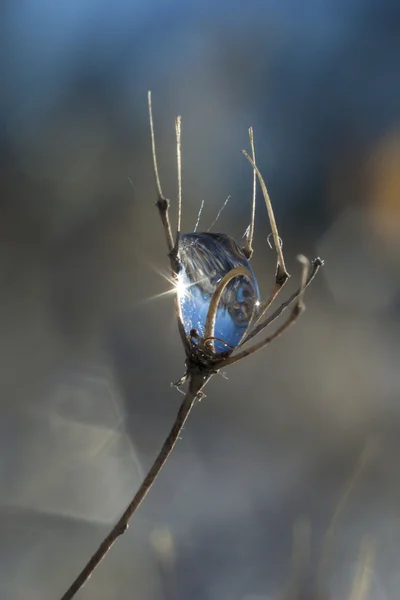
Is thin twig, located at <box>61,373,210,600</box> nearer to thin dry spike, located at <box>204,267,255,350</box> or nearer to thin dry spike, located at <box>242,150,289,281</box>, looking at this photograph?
thin dry spike, located at <box>204,267,255,350</box>

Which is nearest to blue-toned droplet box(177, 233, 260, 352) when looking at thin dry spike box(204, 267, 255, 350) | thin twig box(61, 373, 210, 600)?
thin dry spike box(204, 267, 255, 350)

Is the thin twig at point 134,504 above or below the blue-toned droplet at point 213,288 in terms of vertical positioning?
below

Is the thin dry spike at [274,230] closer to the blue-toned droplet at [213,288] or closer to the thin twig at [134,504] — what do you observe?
the blue-toned droplet at [213,288]

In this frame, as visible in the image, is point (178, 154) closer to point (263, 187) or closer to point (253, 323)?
point (263, 187)

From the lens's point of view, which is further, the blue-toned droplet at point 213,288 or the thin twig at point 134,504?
the blue-toned droplet at point 213,288

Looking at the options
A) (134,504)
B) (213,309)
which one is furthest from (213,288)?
(134,504)

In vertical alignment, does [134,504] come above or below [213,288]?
below

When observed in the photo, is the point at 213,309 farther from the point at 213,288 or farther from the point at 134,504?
the point at 134,504

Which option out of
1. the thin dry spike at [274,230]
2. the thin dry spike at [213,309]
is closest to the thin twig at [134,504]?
the thin dry spike at [213,309]
